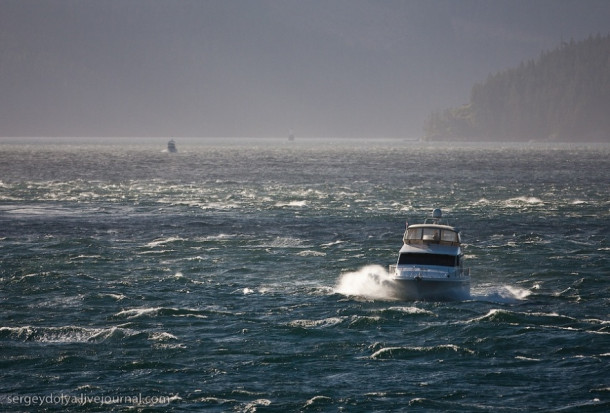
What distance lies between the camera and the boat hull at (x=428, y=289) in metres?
43.6

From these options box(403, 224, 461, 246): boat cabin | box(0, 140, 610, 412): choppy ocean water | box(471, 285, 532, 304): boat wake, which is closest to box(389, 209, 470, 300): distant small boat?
box(403, 224, 461, 246): boat cabin

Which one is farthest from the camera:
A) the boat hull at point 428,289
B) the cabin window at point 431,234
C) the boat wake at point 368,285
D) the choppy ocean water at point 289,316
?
the cabin window at point 431,234

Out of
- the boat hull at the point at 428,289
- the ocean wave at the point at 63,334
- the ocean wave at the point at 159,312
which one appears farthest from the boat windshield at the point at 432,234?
the ocean wave at the point at 63,334

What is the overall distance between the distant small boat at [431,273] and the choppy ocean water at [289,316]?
2.77ft

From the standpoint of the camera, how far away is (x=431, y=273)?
4412 cm

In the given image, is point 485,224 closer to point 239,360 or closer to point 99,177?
point 239,360

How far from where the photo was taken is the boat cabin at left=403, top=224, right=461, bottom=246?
4762 centimetres

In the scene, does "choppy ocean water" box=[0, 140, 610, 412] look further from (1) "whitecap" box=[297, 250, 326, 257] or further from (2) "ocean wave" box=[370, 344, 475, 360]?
(1) "whitecap" box=[297, 250, 326, 257]

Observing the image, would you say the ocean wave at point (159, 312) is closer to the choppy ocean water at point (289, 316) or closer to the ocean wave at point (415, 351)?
the choppy ocean water at point (289, 316)

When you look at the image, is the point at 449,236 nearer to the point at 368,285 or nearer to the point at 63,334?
the point at 368,285

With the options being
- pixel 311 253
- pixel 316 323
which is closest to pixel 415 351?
pixel 316 323

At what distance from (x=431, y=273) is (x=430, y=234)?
14.8 ft

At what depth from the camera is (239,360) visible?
3488 centimetres

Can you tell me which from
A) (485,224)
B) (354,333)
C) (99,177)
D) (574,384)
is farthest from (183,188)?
(574,384)
